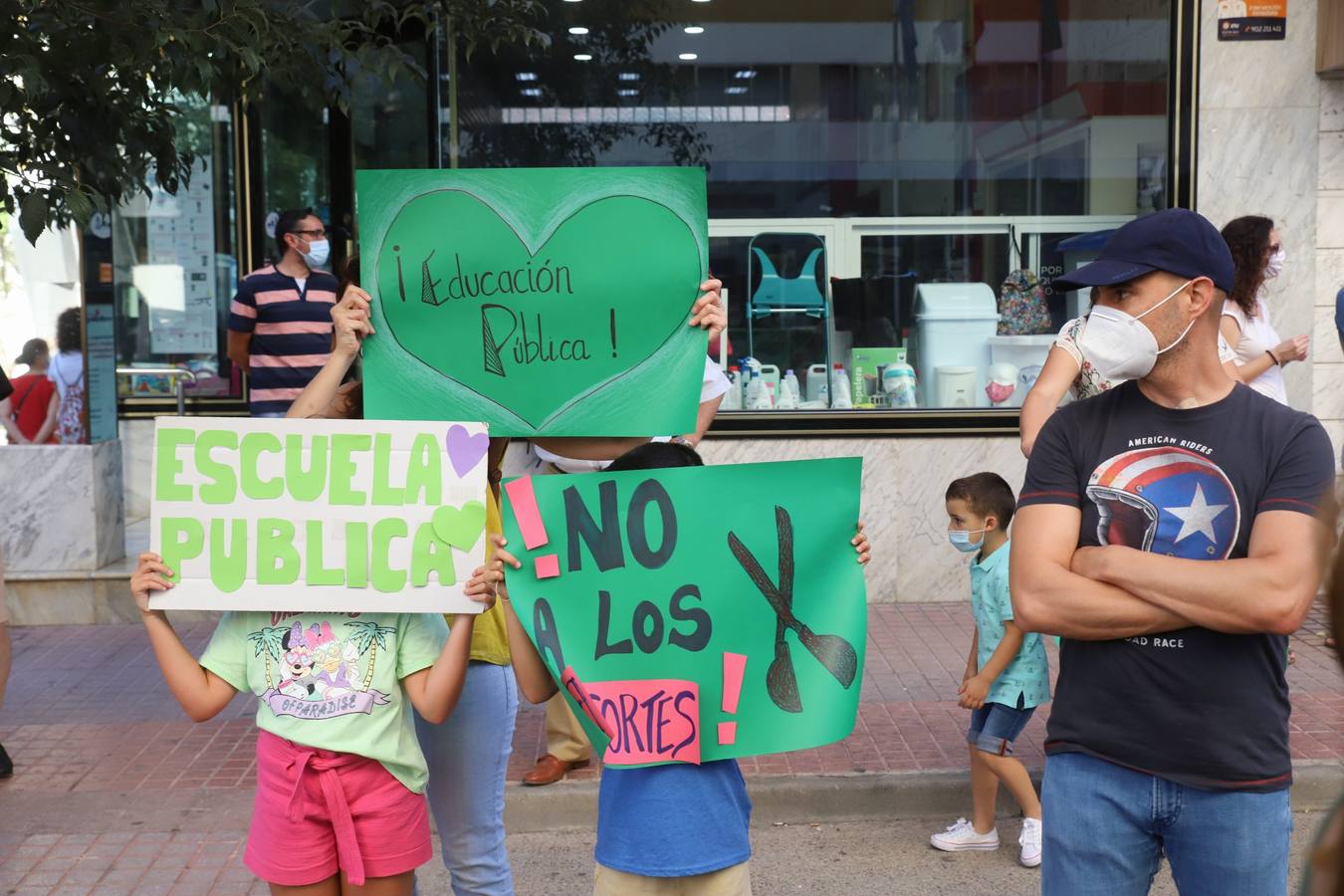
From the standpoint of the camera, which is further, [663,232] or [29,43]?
[29,43]

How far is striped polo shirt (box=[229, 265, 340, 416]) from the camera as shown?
310 inches

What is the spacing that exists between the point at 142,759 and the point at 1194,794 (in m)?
4.61

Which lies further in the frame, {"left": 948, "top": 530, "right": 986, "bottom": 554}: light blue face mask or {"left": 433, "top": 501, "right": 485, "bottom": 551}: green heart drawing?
{"left": 948, "top": 530, "right": 986, "bottom": 554}: light blue face mask

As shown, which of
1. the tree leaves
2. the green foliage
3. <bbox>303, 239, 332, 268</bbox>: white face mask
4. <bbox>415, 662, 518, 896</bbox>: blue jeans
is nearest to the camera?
<bbox>415, 662, 518, 896</bbox>: blue jeans

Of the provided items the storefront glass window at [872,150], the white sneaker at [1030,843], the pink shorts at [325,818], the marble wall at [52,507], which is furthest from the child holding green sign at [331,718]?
the storefront glass window at [872,150]

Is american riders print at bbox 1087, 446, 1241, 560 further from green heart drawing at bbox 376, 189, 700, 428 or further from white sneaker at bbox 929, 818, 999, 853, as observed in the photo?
white sneaker at bbox 929, 818, 999, 853

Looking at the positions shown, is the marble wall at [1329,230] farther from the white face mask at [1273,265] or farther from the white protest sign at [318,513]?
the white protest sign at [318,513]

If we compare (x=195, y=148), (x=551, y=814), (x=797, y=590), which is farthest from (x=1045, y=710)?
(x=195, y=148)

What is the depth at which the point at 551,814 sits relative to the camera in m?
5.33

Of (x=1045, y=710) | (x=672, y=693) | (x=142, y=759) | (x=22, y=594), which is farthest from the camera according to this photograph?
(x=22, y=594)

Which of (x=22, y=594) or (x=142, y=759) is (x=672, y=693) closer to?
(x=142, y=759)

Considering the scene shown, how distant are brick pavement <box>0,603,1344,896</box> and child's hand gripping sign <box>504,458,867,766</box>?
238 centimetres

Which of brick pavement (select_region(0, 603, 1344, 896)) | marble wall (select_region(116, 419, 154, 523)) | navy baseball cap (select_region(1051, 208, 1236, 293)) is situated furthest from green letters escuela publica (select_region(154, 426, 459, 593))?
marble wall (select_region(116, 419, 154, 523))

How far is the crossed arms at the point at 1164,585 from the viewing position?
257 cm
